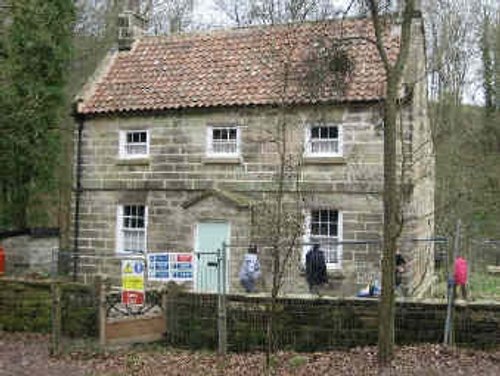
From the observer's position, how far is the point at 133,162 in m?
22.2

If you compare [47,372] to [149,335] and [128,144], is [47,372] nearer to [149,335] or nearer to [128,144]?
[149,335]

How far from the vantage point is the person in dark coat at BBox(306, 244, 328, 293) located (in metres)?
17.8

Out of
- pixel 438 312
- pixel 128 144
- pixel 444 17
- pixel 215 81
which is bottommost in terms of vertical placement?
pixel 438 312

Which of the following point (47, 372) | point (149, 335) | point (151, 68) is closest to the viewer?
point (47, 372)

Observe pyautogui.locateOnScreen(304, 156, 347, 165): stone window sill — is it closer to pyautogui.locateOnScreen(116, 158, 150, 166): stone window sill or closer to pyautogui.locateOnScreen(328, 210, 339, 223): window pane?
pyautogui.locateOnScreen(328, 210, 339, 223): window pane

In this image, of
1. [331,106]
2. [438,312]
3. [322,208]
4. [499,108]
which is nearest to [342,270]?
[322,208]

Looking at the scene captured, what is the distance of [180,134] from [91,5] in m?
A: 14.4

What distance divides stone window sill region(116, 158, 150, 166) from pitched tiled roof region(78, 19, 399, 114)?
1.62 m

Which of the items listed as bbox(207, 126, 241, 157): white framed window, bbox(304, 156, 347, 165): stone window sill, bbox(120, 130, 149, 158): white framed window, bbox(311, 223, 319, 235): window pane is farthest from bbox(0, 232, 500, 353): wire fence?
bbox(120, 130, 149, 158): white framed window

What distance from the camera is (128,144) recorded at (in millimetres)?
22641

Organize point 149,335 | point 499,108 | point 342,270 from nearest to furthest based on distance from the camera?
point 149,335
point 342,270
point 499,108

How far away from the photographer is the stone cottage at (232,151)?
757 inches

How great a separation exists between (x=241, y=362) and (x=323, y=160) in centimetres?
827

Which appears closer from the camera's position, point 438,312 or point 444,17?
point 438,312
